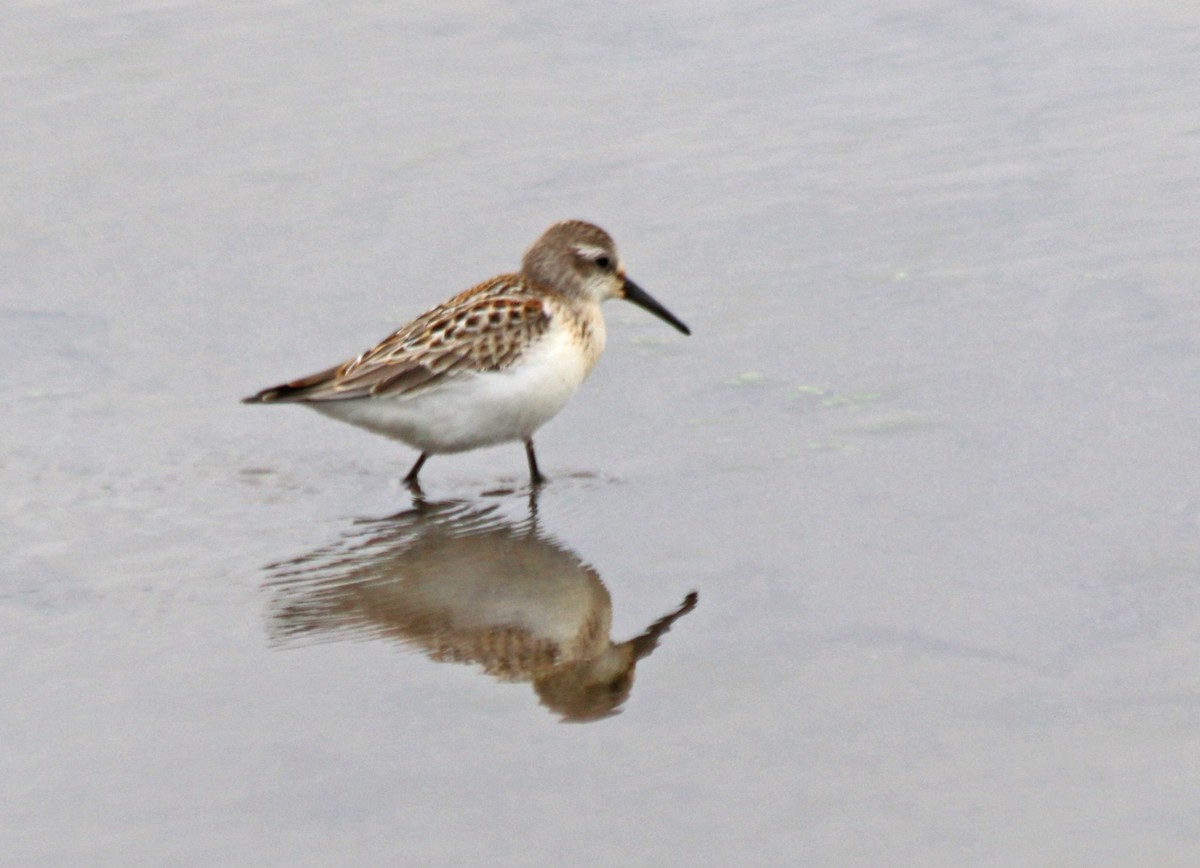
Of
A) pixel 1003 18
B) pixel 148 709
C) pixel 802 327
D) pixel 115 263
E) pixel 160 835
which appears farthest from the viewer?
pixel 1003 18

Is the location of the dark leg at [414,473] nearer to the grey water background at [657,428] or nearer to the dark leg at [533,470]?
the grey water background at [657,428]

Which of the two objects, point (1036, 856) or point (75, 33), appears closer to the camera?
point (1036, 856)

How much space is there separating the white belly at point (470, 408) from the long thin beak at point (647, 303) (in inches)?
33.3

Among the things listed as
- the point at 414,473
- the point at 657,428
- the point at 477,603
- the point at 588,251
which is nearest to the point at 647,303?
the point at 588,251

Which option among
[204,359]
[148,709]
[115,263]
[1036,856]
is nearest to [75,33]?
[115,263]

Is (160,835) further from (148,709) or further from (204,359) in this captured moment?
(204,359)

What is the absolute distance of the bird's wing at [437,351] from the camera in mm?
7664

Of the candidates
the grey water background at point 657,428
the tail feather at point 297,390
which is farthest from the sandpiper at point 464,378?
the grey water background at point 657,428

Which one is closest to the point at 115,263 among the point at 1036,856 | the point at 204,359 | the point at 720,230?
the point at 204,359

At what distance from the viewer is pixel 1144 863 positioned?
4570mm

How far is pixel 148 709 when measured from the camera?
5.62 m

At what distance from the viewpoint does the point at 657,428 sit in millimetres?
8039

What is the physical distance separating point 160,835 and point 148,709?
0.80 m

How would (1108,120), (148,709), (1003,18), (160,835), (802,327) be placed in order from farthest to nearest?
1. (1003,18)
2. (1108,120)
3. (802,327)
4. (148,709)
5. (160,835)
